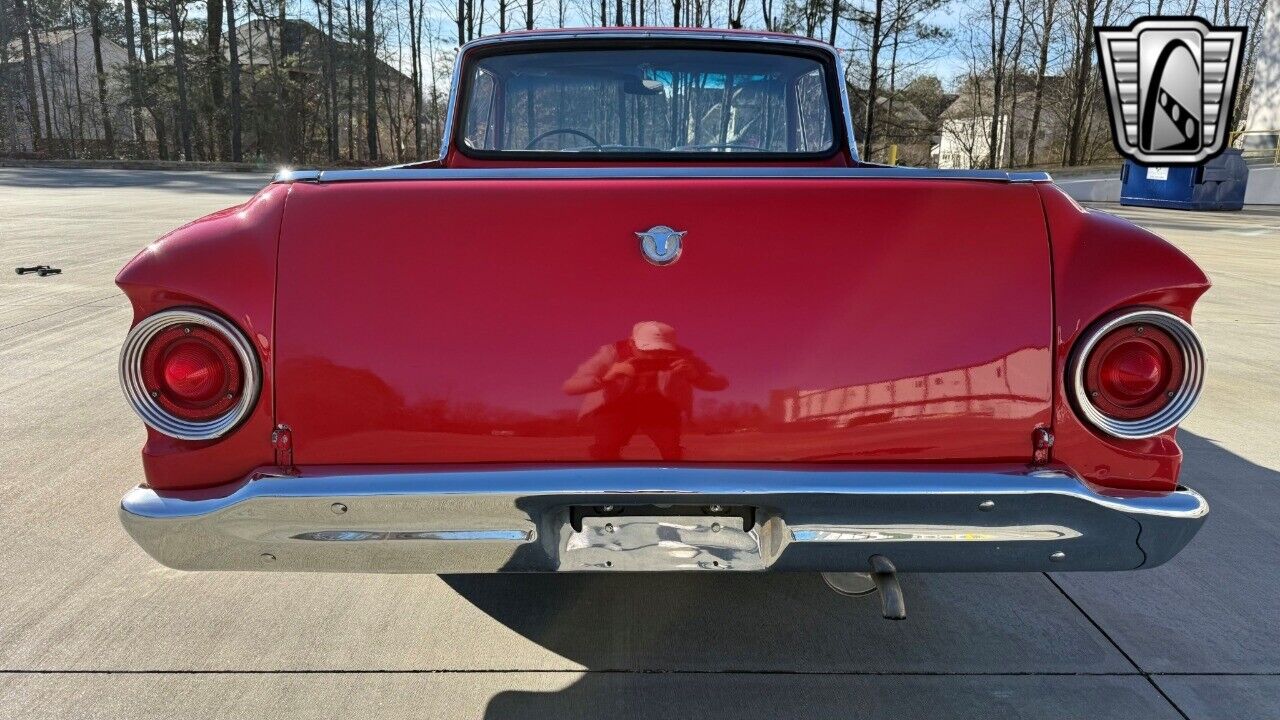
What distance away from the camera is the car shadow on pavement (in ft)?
7.64

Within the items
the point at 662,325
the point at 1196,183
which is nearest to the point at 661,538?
the point at 662,325

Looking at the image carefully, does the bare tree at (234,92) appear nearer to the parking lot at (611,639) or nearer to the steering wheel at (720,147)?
the parking lot at (611,639)

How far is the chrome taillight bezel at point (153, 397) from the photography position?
Answer: 1977 mm

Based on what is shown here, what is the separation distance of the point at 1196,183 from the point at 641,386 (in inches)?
873

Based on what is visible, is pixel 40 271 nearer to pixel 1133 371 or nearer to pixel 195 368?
pixel 195 368

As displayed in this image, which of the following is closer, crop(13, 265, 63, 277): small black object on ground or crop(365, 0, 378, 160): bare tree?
crop(13, 265, 63, 277): small black object on ground

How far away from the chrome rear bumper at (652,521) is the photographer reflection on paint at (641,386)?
9 cm

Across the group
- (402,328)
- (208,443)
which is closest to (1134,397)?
(402,328)

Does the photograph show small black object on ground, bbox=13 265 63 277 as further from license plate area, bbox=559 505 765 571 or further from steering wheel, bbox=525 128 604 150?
license plate area, bbox=559 505 765 571

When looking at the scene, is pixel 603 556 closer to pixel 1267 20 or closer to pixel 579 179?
pixel 579 179

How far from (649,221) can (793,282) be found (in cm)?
33

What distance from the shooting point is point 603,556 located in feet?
6.65

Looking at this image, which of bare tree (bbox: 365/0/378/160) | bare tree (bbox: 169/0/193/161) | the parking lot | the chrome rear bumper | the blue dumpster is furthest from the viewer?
bare tree (bbox: 365/0/378/160)

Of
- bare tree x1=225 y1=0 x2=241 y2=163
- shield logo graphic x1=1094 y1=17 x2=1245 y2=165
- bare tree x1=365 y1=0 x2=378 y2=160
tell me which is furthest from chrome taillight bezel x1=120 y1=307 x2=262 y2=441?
bare tree x1=225 y1=0 x2=241 y2=163
